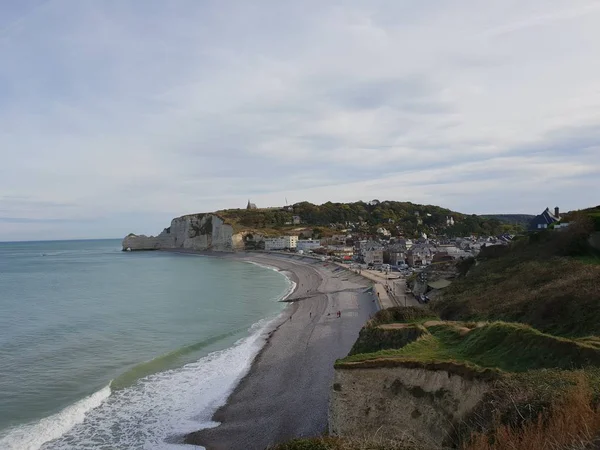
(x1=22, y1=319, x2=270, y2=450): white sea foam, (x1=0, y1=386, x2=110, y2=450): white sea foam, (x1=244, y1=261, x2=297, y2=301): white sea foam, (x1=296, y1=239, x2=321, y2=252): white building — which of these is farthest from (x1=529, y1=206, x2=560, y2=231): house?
(x1=296, y1=239, x2=321, y2=252): white building

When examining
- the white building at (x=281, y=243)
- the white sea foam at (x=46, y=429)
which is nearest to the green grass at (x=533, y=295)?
the white sea foam at (x=46, y=429)

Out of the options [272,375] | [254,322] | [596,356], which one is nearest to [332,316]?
[254,322]

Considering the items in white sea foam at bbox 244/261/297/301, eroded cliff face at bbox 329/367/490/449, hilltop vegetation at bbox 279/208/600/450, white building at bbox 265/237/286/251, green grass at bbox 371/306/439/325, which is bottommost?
white sea foam at bbox 244/261/297/301

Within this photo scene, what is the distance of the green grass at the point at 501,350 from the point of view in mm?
8852

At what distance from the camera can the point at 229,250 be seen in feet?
349

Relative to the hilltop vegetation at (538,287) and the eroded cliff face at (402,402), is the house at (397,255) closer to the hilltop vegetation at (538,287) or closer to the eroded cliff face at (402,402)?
the hilltop vegetation at (538,287)

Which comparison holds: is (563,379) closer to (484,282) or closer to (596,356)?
(596,356)

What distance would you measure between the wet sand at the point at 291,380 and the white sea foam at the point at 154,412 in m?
0.70

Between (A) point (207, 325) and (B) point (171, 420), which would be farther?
(A) point (207, 325)

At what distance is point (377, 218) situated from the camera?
447ft

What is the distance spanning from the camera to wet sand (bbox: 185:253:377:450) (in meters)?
14.0

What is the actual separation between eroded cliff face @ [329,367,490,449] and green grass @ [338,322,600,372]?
0.42 metres

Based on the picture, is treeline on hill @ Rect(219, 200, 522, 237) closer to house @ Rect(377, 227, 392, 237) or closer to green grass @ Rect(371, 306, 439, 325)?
house @ Rect(377, 227, 392, 237)

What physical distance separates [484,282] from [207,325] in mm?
17128
